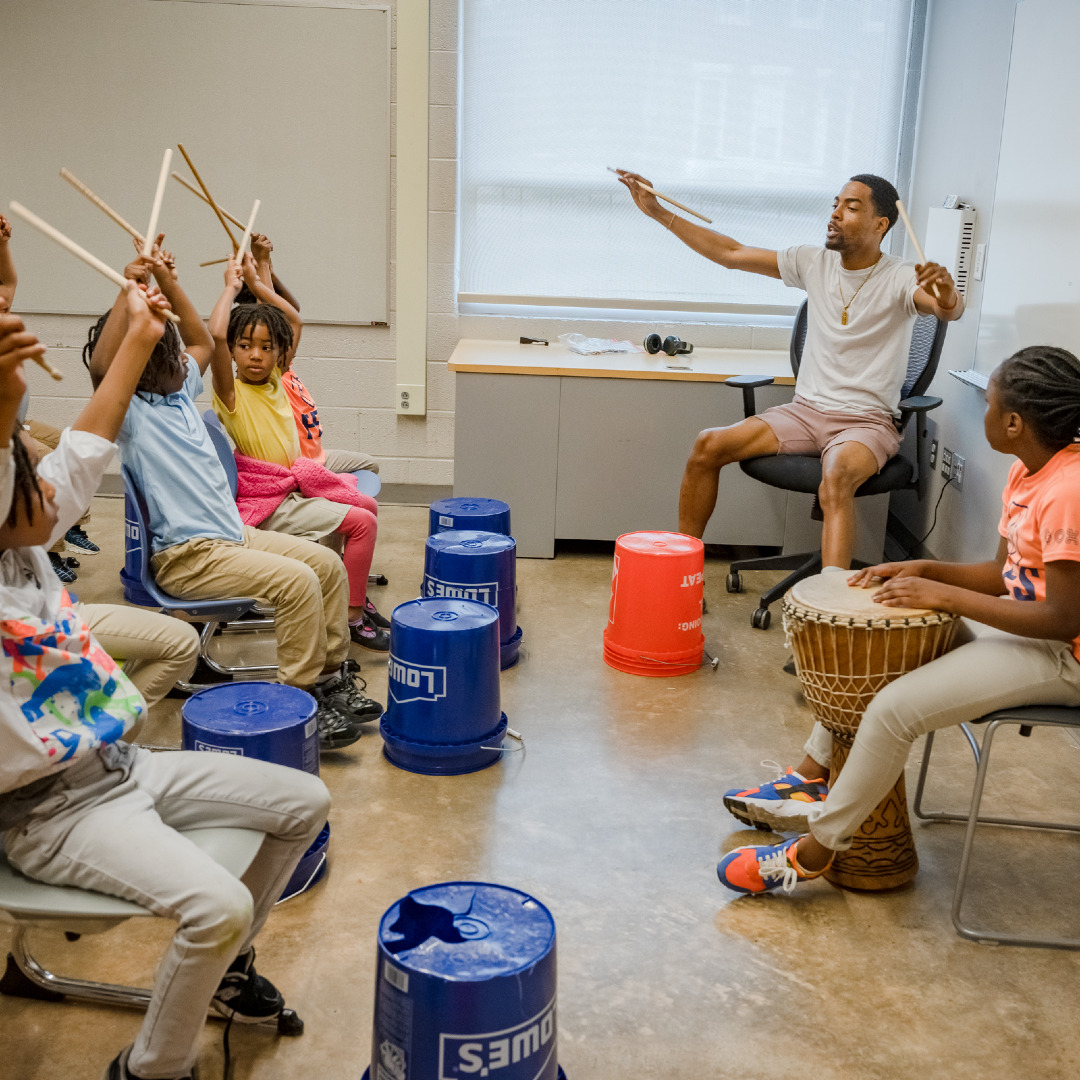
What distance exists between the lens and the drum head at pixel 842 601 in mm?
2109

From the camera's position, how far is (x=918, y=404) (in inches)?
144

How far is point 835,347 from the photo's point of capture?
3771mm

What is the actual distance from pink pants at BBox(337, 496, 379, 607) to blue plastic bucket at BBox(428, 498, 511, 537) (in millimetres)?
252

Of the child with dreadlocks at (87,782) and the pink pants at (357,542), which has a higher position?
the child with dreadlocks at (87,782)

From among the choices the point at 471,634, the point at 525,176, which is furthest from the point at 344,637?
the point at 525,176

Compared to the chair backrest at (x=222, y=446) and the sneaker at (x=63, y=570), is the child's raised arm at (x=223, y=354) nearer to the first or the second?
the chair backrest at (x=222, y=446)

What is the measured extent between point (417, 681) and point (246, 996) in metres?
0.92

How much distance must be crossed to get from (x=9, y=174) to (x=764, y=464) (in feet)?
10.6

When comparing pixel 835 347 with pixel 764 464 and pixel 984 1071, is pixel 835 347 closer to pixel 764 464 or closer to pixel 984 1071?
pixel 764 464

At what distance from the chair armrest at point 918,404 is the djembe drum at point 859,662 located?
152cm

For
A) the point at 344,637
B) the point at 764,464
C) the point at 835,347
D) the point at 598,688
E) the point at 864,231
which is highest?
the point at 864,231

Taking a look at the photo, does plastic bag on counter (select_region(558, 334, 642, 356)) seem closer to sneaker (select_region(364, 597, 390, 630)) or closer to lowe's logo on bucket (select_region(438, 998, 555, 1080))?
sneaker (select_region(364, 597, 390, 630))

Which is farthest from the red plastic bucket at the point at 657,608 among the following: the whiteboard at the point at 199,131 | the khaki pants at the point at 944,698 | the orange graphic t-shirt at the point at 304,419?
the whiteboard at the point at 199,131

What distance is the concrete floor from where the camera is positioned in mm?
1771
